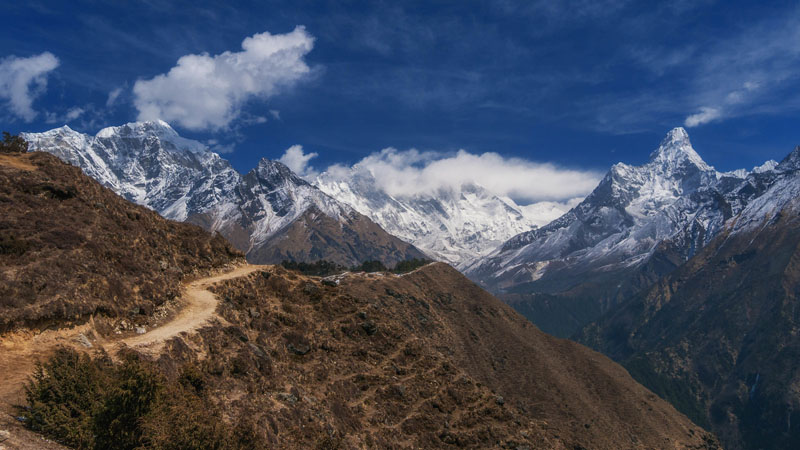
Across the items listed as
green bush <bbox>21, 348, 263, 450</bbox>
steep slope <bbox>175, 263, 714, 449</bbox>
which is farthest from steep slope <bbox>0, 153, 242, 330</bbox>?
green bush <bbox>21, 348, 263, 450</bbox>

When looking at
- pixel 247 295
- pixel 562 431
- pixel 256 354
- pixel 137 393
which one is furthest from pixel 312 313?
pixel 562 431

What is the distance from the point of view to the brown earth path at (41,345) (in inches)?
1161

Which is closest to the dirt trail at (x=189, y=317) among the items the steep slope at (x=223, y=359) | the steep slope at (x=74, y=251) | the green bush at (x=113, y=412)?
the steep slope at (x=223, y=359)

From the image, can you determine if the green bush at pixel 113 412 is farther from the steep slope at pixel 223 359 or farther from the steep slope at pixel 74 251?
the steep slope at pixel 74 251

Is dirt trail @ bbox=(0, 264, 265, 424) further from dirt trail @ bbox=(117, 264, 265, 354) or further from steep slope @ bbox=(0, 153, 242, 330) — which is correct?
steep slope @ bbox=(0, 153, 242, 330)

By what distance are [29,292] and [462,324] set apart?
12392 centimetres

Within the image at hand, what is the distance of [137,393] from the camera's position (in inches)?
1186

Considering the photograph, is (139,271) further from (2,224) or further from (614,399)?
(614,399)

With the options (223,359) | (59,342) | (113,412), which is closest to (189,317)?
(223,359)

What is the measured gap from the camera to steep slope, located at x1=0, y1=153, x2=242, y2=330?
4294cm

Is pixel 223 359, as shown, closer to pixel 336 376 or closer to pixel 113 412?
pixel 336 376

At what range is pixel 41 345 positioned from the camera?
Answer: 39.5 meters

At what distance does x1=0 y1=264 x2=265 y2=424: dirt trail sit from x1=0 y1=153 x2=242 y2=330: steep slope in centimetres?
133

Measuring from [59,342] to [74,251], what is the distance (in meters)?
11.9
